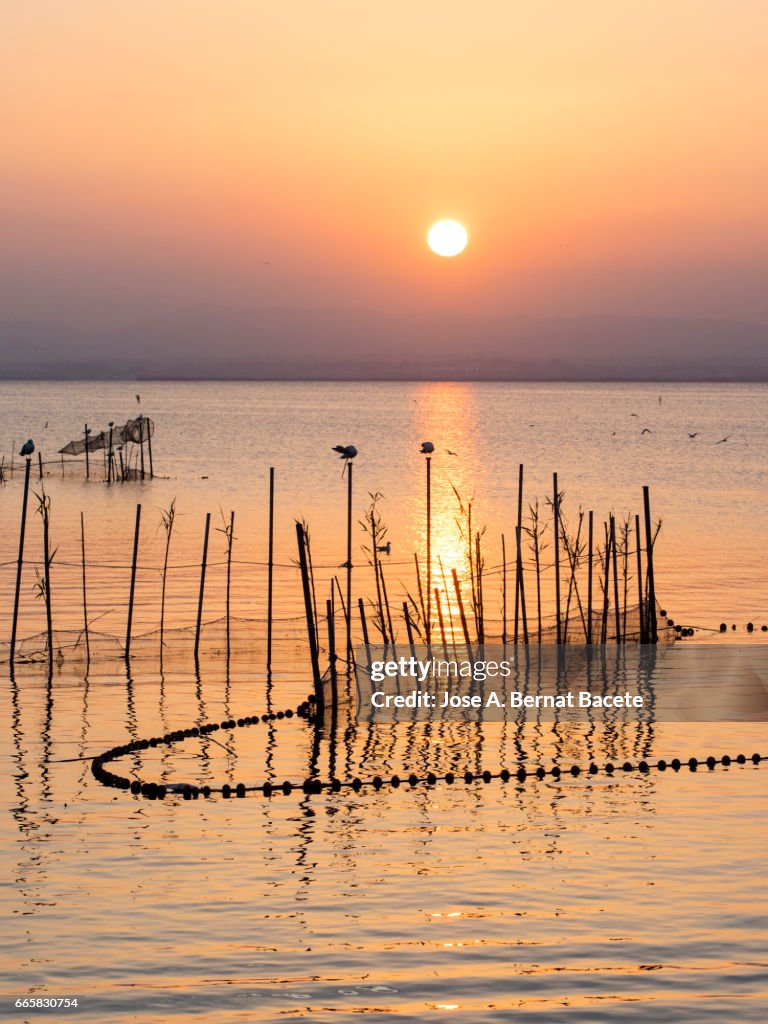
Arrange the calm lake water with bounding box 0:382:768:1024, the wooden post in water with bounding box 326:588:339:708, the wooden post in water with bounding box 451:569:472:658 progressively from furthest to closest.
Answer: the wooden post in water with bounding box 451:569:472:658, the wooden post in water with bounding box 326:588:339:708, the calm lake water with bounding box 0:382:768:1024

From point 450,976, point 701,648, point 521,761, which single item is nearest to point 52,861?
point 450,976

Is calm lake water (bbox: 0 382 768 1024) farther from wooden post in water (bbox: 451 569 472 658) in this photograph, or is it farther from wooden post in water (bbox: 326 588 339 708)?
wooden post in water (bbox: 451 569 472 658)

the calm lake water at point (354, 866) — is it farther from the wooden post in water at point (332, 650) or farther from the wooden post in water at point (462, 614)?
the wooden post in water at point (462, 614)

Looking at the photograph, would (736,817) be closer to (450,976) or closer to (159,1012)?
(450,976)

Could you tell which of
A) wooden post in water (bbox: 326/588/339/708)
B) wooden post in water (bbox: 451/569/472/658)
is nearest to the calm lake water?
wooden post in water (bbox: 326/588/339/708)

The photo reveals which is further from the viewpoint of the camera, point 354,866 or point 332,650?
point 332,650

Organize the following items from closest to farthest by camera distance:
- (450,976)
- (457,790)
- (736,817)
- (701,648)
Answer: (450,976), (736,817), (457,790), (701,648)

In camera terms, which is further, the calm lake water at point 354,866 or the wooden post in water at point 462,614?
the wooden post in water at point 462,614

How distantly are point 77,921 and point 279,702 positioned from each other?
8007 mm

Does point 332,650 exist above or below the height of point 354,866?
above

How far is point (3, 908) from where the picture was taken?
10977 millimetres

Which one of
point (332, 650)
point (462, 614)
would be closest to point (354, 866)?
point (332, 650)

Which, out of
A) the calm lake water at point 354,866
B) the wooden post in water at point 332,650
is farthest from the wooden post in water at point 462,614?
the wooden post in water at point 332,650

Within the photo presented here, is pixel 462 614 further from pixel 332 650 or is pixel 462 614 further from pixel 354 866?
pixel 354 866
